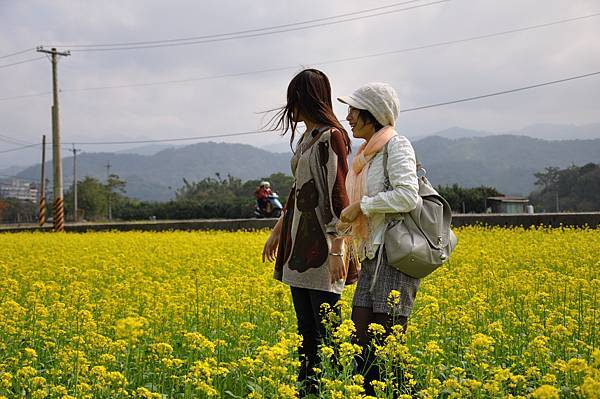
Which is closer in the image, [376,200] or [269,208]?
[376,200]

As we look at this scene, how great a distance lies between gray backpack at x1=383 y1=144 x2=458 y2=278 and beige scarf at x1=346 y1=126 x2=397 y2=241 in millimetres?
66

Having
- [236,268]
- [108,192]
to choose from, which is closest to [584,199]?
[236,268]

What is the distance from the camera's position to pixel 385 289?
3.20 meters

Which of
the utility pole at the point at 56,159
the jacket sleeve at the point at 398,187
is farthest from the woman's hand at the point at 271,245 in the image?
the utility pole at the point at 56,159

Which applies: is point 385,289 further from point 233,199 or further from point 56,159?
point 233,199

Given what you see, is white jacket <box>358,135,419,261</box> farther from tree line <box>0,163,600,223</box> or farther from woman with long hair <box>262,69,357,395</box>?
tree line <box>0,163,600,223</box>

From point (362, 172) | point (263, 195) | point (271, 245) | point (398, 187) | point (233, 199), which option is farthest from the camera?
point (233, 199)

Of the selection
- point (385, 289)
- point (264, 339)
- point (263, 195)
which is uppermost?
→ point (263, 195)

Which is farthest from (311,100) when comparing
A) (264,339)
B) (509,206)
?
(509,206)

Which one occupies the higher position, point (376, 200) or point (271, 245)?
point (376, 200)

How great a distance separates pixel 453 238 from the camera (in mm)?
3283

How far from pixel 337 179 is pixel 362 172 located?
174mm

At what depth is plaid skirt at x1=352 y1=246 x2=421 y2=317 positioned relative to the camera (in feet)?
10.5

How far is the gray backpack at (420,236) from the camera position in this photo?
3.11m
